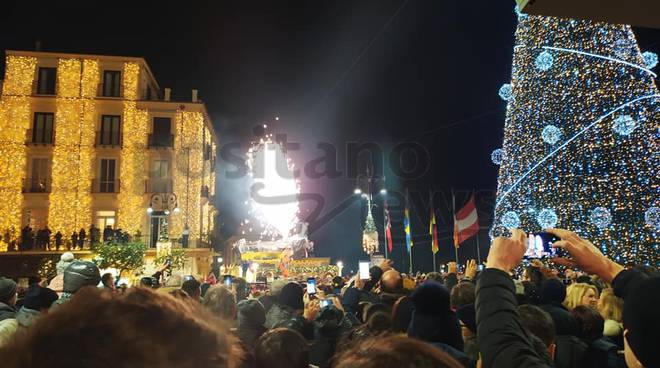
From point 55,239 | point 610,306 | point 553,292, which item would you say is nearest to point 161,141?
point 55,239

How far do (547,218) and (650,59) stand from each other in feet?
22.3

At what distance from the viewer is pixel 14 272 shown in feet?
91.5

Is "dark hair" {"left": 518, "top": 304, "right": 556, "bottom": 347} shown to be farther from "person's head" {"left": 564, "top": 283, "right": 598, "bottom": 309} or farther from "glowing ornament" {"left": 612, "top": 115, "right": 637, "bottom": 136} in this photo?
"glowing ornament" {"left": 612, "top": 115, "right": 637, "bottom": 136}

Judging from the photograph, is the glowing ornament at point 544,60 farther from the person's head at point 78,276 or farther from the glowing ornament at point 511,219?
the person's head at point 78,276

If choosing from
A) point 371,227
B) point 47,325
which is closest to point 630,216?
point 371,227

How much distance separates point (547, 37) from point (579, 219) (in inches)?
284

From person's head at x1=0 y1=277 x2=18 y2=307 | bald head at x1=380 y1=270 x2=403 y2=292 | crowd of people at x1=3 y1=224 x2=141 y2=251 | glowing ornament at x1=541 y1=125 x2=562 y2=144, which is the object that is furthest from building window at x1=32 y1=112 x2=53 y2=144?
bald head at x1=380 y1=270 x2=403 y2=292

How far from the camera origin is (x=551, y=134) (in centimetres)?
1920

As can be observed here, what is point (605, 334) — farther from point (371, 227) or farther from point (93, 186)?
point (93, 186)

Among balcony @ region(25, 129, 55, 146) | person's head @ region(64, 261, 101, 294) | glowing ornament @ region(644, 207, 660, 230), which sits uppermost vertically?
balcony @ region(25, 129, 55, 146)

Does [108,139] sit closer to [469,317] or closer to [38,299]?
[38,299]

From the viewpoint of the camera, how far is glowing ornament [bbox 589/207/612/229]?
17.8 m

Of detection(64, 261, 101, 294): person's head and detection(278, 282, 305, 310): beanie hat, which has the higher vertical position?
detection(64, 261, 101, 294): person's head

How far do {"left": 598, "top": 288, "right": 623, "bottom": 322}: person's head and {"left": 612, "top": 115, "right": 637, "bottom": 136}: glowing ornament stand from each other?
46.5 feet
